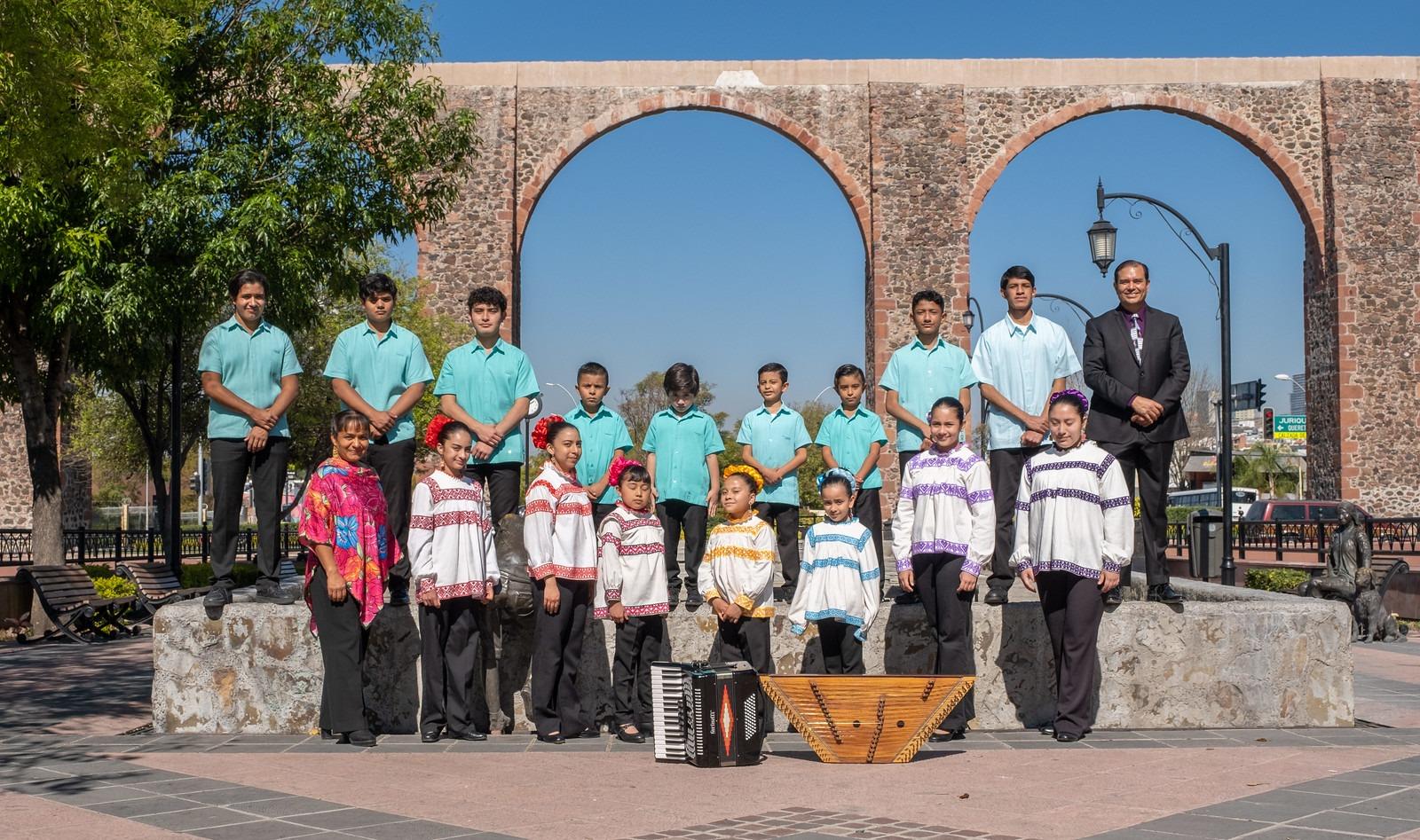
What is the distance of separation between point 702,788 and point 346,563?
2.10 metres

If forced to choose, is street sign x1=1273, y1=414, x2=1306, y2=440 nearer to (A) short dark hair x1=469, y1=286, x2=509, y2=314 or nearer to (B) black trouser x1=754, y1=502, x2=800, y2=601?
(B) black trouser x1=754, y1=502, x2=800, y2=601

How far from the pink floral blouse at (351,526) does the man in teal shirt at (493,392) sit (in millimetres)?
679

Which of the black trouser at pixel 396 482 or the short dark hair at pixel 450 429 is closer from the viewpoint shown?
the short dark hair at pixel 450 429

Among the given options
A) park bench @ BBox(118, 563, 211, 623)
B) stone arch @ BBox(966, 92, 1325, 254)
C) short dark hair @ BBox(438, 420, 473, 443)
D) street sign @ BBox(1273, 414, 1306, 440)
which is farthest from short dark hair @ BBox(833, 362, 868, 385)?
street sign @ BBox(1273, 414, 1306, 440)

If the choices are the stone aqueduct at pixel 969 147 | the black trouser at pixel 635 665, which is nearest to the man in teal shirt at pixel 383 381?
the black trouser at pixel 635 665

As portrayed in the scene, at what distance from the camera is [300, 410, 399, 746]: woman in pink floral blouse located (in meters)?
6.34

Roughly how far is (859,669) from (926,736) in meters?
0.65

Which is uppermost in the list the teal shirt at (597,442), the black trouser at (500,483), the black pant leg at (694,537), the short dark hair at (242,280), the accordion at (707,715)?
the short dark hair at (242,280)

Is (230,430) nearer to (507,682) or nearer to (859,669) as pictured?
(507,682)

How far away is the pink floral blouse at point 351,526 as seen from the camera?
6.31 meters

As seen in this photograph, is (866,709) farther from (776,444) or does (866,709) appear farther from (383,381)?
(383,381)

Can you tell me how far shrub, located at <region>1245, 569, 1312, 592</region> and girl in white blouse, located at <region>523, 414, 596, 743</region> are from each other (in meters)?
10.6

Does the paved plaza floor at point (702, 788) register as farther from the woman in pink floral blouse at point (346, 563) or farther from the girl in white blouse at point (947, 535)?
the girl in white blouse at point (947, 535)

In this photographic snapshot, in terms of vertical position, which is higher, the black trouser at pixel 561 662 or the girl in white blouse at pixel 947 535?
the girl in white blouse at pixel 947 535
